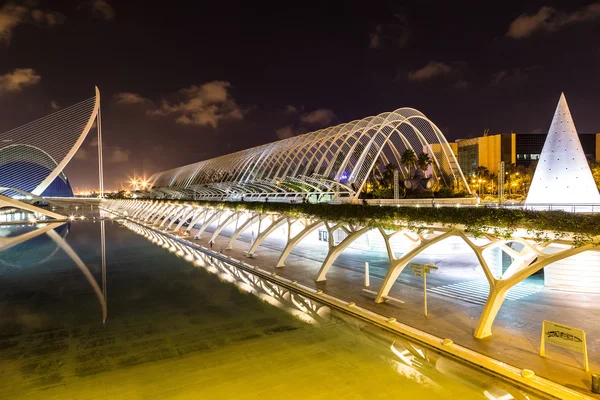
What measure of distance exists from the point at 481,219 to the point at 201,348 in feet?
28.0

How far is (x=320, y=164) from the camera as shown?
141 ft

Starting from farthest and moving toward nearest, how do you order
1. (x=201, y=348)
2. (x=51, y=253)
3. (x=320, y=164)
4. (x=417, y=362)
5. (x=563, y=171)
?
(x=320, y=164) < (x=51, y=253) < (x=563, y=171) < (x=201, y=348) < (x=417, y=362)

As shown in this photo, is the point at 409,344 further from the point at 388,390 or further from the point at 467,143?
the point at 467,143

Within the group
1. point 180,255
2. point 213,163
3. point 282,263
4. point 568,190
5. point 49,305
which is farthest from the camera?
point 213,163

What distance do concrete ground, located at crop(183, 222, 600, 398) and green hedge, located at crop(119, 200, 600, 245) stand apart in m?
2.89

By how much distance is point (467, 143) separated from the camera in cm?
9106

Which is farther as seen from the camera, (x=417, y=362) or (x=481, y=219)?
(x=481, y=219)

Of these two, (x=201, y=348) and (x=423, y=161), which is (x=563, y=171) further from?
(x=423, y=161)

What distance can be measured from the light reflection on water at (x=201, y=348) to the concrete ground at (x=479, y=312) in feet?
4.04

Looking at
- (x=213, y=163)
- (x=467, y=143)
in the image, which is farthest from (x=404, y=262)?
(x=467, y=143)

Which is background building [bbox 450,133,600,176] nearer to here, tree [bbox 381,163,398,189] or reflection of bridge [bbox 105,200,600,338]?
tree [bbox 381,163,398,189]

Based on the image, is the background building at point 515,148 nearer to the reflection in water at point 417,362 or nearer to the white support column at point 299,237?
the white support column at point 299,237

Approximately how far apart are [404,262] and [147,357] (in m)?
8.65

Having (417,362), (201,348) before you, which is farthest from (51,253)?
(417,362)
